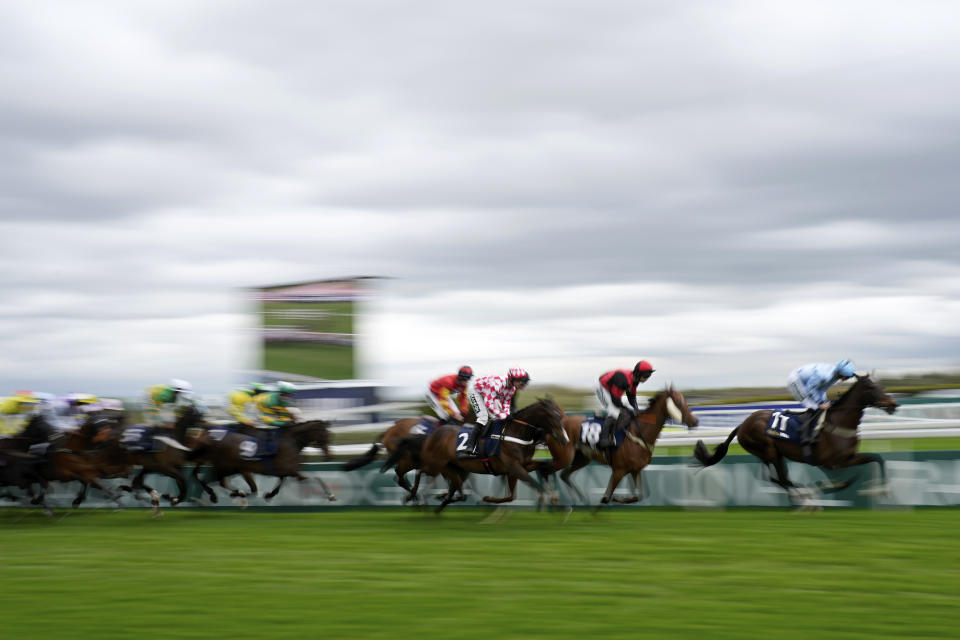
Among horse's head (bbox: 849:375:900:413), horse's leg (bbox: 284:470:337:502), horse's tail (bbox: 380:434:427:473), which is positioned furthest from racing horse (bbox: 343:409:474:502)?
horse's head (bbox: 849:375:900:413)

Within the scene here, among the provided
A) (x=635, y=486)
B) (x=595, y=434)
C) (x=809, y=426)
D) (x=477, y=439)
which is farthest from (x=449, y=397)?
(x=809, y=426)

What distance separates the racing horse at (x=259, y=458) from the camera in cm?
1441

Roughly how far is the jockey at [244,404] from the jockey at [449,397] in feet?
10.3

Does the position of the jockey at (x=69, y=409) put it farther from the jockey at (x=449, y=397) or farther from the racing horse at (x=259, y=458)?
the jockey at (x=449, y=397)

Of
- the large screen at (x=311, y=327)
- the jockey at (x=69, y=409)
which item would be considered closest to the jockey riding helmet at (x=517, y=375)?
the jockey at (x=69, y=409)

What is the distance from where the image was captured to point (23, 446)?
15.1 m

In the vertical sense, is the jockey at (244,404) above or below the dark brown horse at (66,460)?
above

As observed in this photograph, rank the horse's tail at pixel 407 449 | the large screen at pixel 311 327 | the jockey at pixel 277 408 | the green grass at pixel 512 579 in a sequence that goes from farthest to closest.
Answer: the large screen at pixel 311 327, the jockey at pixel 277 408, the horse's tail at pixel 407 449, the green grass at pixel 512 579

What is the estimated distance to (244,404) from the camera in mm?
15922

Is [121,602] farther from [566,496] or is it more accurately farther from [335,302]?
[335,302]

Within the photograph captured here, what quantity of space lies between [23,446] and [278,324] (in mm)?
16133

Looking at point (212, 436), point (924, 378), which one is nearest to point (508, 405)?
point (212, 436)

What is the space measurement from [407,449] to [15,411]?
6.23 m

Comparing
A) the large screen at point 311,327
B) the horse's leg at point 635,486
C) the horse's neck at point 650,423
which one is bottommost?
the horse's leg at point 635,486
